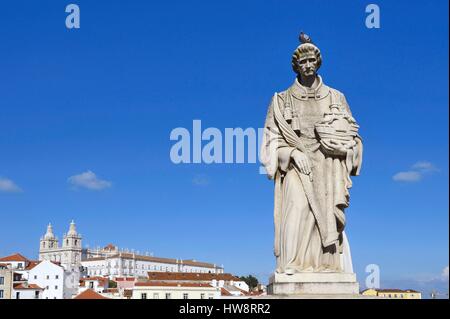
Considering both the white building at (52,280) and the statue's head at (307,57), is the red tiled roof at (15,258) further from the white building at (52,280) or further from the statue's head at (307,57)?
the statue's head at (307,57)

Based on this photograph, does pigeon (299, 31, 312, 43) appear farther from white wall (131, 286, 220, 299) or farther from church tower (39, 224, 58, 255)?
church tower (39, 224, 58, 255)

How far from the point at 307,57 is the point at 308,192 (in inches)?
79.0

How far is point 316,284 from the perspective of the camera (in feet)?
27.9

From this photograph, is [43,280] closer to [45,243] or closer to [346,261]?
[346,261]

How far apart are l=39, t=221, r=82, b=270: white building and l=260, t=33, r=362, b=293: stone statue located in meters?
181

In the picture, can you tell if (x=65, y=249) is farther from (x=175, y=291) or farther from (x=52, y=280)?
(x=175, y=291)

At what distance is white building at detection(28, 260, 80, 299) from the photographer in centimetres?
9100

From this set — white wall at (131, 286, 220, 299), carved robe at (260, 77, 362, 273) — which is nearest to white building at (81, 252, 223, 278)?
white wall at (131, 286, 220, 299)

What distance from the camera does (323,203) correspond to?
29.4 feet

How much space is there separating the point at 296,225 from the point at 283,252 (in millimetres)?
416

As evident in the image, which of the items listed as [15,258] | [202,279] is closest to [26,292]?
[202,279]

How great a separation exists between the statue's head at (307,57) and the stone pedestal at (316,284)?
116 inches
